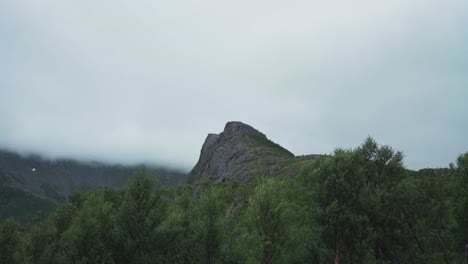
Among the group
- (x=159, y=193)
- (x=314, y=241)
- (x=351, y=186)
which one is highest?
(x=351, y=186)

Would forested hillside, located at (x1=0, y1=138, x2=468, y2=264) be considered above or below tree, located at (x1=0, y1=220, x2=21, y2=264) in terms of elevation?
above

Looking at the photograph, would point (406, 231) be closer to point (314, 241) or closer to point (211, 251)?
point (314, 241)

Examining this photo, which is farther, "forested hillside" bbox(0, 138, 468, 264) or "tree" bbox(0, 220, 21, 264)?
"tree" bbox(0, 220, 21, 264)

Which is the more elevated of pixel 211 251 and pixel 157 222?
pixel 157 222

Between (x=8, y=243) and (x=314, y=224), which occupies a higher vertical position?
(x=314, y=224)

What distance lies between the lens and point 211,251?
70.4 metres

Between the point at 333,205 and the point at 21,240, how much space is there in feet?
250

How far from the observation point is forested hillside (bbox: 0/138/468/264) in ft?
194

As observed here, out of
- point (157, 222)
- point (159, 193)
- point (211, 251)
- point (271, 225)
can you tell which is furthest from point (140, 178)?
point (271, 225)

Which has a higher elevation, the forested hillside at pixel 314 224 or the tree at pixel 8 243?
the forested hillside at pixel 314 224

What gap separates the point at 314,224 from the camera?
60.3 m

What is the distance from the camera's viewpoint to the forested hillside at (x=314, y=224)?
5922 centimetres

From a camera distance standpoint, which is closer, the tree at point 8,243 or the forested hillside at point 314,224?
the forested hillside at point 314,224

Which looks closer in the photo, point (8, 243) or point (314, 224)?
point (314, 224)
